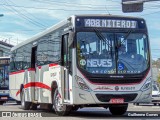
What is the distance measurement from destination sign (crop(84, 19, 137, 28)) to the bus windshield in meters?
0.29

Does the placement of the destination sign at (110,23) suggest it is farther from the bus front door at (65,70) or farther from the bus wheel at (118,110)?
the bus wheel at (118,110)

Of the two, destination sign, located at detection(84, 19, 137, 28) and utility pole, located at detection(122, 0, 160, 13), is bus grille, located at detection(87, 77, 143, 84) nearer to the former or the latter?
destination sign, located at detection(84, 19, 137, 28)

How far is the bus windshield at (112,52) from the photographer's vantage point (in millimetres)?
15352

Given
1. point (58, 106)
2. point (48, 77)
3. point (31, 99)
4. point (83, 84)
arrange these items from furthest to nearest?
point (31, 99), point (48, 77), point (58, 106), point (83, 84)

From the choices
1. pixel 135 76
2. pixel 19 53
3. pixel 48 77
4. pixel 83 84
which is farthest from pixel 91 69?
pixel 19 53

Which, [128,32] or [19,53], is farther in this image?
[19,53]

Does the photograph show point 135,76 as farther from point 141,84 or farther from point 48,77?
point 48,77

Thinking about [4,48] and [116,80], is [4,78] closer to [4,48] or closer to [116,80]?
[116,80]

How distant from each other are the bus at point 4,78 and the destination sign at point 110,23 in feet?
59.3

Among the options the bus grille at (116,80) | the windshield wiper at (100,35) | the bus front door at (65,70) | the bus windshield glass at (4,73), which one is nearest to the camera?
the bus grille at (116,80)

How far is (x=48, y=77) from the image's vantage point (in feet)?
59.8

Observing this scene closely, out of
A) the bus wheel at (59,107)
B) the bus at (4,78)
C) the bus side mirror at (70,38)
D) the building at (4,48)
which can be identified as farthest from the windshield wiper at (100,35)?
the building at (4,48)

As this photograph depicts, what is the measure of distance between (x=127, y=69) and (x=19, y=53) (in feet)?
35.1

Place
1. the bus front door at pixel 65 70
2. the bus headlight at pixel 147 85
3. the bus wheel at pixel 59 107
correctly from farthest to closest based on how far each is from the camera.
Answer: the bus wheel at pixel 59 107, the bus front door at pixel 65 70, the bus headlight at pixel 147 85
